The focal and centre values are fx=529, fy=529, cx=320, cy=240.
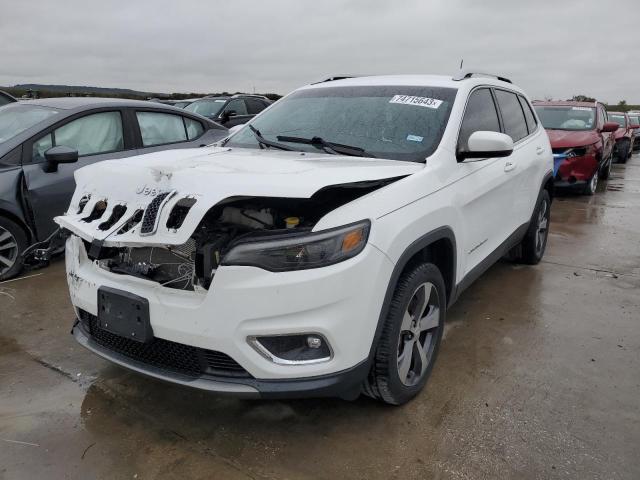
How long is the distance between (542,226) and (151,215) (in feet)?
13.4

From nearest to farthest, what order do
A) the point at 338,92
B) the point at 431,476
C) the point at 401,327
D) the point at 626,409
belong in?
the point at 431,476 < the point at 401,327 < the point at 626,409 < the point at 338,92

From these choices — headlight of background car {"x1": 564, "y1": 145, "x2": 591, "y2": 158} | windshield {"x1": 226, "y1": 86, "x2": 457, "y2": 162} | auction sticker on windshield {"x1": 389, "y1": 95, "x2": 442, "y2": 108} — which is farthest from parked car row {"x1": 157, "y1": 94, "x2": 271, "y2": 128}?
auction sticker on windshield {"x1": 389, "y1": 95, "x2": 442, "y2": 108}

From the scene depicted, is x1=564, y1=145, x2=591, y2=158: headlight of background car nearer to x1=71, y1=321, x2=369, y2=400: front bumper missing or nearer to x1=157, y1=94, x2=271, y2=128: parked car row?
x1=157, y1=94, x2=271, y2=128: parked car row

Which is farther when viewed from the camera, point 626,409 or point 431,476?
point 626,409

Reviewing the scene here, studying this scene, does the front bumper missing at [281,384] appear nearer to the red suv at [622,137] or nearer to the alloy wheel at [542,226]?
the alloy wheel at [542,226]

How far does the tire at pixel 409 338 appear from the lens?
2.44 m

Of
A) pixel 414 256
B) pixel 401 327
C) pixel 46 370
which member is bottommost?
pixel 46 370

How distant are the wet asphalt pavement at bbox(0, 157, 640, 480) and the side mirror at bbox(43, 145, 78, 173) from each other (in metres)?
1.34

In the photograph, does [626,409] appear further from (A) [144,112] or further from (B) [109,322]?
(A) [144,112]

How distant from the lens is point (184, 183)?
2293 millimetres

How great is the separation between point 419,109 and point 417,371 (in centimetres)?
158

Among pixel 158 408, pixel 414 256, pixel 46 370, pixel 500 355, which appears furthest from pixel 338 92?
pixel 46 370

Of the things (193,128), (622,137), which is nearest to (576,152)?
(193,128)

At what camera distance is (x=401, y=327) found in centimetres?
255
